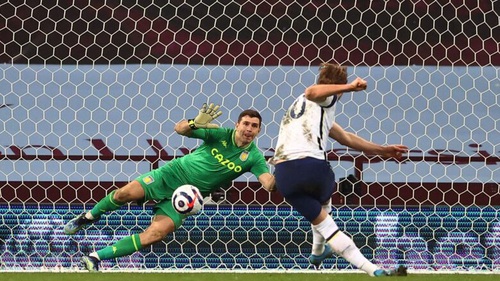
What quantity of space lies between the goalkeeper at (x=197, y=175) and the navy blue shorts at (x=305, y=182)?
828 millimetres

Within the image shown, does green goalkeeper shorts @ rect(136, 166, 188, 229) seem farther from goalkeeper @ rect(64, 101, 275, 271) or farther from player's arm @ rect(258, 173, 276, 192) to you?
player's arm @ rect(258, 173, 276, 192)

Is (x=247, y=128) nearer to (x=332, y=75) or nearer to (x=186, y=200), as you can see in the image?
(x=186, y=200)

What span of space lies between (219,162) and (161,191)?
364 mm

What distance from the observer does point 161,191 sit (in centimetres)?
621

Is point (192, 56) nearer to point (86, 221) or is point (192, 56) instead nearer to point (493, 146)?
point (86, 221)

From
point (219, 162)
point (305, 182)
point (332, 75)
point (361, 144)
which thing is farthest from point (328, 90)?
point (219, 162)

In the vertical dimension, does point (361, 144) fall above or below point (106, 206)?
above

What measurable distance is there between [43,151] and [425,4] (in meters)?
2.64

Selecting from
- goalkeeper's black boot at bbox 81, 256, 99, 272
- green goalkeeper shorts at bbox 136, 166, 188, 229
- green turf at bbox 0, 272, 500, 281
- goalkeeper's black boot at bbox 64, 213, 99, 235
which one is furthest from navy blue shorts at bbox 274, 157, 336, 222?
goalkeeper's black boot at bbox 64, 213, 99, 235

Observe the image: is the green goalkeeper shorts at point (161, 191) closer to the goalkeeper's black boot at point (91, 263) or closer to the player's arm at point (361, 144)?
the goalkeeper's black boot at point (91, 263)

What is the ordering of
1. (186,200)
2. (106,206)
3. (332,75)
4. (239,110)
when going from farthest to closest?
(239,110), (106,206), (186,200), (332,75)

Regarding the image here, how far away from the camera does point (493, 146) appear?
7.05 m

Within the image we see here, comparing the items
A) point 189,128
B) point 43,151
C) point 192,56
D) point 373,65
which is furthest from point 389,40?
point 43,151

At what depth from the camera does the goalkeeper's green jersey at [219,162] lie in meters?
6.14
